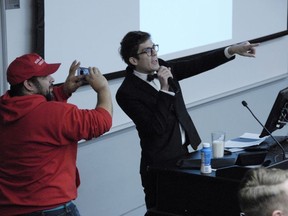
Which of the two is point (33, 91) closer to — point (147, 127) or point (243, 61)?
point (147, 127)

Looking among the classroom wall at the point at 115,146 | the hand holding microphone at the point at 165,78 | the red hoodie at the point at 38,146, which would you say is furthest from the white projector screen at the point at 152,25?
the red hoodie at the point at 38,146

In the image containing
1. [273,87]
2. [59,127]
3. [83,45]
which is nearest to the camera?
[59,127]

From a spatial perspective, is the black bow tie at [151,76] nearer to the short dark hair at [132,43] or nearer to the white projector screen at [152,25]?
the short dark hair at [132,43]

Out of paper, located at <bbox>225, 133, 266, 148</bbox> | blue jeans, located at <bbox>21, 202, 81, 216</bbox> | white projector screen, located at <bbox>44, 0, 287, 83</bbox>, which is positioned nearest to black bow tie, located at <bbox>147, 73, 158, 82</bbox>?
paper, located at <bbox>225, 133, 266, 148</bbox>

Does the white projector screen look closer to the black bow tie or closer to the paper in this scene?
the black bow tie

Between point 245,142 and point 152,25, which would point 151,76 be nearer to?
point 245,142

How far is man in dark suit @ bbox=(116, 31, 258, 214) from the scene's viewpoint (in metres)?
3.31

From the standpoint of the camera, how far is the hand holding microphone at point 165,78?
3287mm

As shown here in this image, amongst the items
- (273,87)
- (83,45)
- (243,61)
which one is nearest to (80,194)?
(83,45)

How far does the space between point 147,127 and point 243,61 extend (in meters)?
2.77

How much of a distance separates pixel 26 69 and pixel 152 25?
7.00 feet

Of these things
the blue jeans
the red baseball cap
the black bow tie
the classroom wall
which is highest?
the red baseball cap

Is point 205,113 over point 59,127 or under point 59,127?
under

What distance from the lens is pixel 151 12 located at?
4.75 meters
